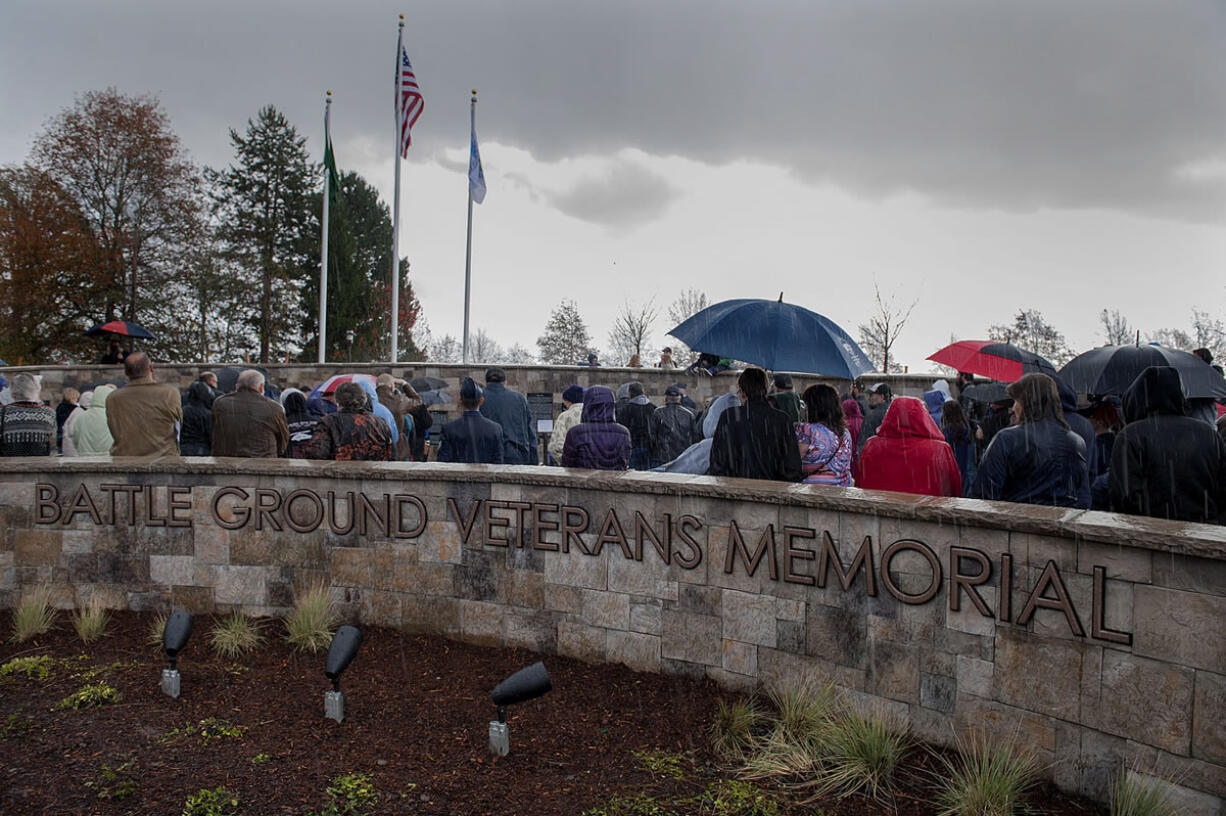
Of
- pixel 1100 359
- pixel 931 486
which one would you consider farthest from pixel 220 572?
pixel 1100 359

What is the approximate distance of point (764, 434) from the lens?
5117mm

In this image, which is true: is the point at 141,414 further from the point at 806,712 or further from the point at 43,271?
the point at 43,271

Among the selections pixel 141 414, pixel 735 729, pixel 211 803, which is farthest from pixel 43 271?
pixel 735 729

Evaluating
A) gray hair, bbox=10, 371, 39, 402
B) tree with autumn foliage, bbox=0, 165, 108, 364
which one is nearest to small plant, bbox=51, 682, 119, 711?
gray hair, bbox=10, 371, 39, 402

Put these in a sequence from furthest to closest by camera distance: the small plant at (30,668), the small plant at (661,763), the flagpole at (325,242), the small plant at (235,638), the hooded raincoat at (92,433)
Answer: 1. the flagpole at (325,242)
2. the hooded raincoat at (92,433)
3. the small plant at (235,638)
4. the small plant at (30,668)
5. the small plant at (661,763)

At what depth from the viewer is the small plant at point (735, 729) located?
407cm

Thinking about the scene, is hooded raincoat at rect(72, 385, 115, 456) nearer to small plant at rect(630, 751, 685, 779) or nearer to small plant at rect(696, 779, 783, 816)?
small plant at rect(630, 751, 685, 779)

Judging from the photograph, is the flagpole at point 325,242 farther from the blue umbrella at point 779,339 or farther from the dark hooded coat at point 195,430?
the blue umbrella at point 779,339

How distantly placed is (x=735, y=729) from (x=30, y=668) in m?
4.37

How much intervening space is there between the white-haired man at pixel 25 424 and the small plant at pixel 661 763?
6023 mm

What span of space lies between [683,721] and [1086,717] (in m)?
1.92

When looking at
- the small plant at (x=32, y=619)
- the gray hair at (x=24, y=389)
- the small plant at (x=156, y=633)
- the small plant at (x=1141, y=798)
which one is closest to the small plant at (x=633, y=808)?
the small plant at (x=1141, y=798)

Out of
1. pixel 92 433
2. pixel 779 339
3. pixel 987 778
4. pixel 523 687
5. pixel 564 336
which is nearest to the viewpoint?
pixel 987 778

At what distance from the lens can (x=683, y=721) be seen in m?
4.40
